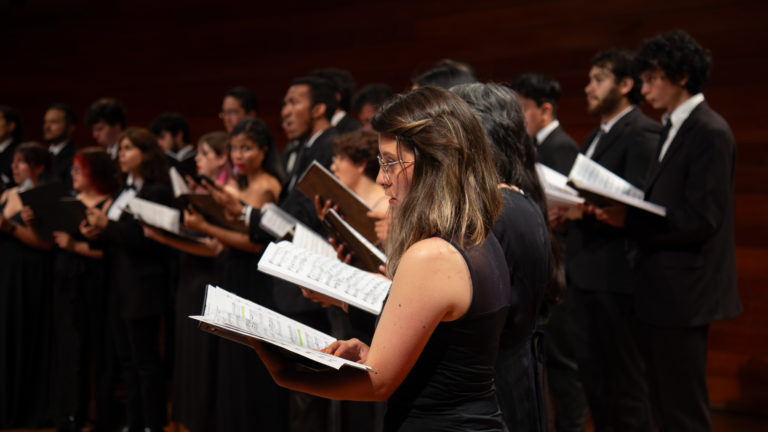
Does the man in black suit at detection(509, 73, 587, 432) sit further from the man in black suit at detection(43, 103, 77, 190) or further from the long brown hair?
the man in black suit at detection(43, 103, 77, 190)

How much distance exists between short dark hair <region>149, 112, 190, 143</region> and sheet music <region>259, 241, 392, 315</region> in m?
4.07

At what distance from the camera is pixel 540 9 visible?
16.0 ft

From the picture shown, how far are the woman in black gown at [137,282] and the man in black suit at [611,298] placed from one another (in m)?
2.15

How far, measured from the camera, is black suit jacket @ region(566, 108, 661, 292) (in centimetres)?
317

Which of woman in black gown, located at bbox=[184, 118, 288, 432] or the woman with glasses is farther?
woman in black gown, located at bbox=[184, 118, 288, 432]

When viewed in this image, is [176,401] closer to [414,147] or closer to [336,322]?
[336,322]

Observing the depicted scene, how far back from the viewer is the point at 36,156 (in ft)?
14.7

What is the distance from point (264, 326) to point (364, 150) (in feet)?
5.52

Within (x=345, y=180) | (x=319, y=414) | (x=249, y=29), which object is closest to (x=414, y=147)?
(x=345, y=180)

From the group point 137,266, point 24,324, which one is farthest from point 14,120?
point 137,266

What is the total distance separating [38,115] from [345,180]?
5590 millimetres

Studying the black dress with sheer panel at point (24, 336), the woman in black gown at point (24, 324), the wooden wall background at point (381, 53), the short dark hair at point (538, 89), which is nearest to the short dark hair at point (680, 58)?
the short dark hair at point (538, 89)

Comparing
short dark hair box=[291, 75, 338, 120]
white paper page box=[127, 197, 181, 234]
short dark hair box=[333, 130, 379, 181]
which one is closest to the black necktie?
short dark hair box=[333, 130, 379, 181]

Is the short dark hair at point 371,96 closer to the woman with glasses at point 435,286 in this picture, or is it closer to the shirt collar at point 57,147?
the shirt collar at point 57,147
